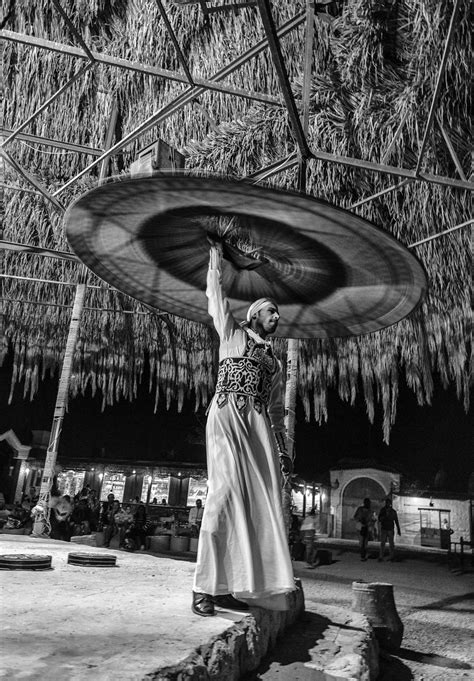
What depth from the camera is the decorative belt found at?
3234mm

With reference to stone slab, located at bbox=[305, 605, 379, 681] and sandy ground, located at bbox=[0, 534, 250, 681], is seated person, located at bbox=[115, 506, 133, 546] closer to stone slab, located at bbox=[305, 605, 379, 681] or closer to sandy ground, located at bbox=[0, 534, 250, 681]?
stone slab, located at bbox=[305, 605, 379, 681]

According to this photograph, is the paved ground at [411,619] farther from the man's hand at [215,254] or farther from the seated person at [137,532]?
the seated person at [137,532]

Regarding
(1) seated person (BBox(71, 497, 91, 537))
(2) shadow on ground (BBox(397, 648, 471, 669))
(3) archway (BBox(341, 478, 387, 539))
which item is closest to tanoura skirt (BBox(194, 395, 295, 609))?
(2) shadow on ground (BBox(397, 648, 471, 669))

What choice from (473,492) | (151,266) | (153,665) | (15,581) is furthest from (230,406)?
(473,492)

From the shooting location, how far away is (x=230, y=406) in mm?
3166

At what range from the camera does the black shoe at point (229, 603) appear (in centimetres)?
296

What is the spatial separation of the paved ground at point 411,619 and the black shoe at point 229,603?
0.34 meters

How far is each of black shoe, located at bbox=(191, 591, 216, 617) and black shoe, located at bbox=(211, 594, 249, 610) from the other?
21cm

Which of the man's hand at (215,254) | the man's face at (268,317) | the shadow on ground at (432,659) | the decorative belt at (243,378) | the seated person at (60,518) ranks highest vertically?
the man's hand at (215,254)

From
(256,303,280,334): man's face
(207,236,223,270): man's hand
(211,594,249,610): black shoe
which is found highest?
(207,236,223,270): man's hand

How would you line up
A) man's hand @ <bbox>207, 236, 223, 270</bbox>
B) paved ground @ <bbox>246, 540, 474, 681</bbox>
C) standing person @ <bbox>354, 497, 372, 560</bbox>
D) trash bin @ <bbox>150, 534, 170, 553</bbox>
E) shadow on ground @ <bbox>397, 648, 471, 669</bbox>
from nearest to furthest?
man's hand @ <bbox>207, 236, 223, 270</bbox> → paved ground @ <bbox>246, 540, 474, 681</bbox> → shadow on ground @ <bbox>397, 648, 471, 669</bbox> → trash bin @ <bbox>150, 534, 170, 553</bbox> → standing person @ <bbox>354, 497, 372, 560</bbox>

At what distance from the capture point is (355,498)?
1122 inches

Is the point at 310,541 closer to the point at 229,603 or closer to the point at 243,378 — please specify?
the point at 229,603

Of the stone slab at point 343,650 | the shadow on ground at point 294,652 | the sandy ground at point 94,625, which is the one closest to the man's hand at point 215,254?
the sandy ground at point 94,625
